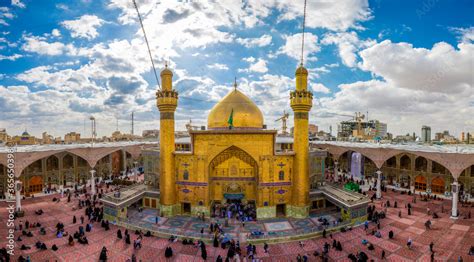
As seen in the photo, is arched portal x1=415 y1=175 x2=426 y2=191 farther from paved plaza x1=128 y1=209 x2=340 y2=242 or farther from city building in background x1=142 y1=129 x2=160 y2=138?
city building in background x1=142 y1=129 x2=160 y2=138

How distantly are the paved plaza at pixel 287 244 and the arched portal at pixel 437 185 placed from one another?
20.5 feet

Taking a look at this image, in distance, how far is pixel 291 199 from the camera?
20.2 metres

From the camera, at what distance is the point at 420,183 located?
28.1 m

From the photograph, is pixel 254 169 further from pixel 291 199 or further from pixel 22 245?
pixel 22 245

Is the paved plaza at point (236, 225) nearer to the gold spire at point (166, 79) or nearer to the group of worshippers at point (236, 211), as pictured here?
the group of worshippers at point (236, 211)

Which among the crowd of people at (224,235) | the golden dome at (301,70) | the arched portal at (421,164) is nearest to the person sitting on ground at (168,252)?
the crowd of people at (224,235)

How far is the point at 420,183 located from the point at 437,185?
5.32 ft

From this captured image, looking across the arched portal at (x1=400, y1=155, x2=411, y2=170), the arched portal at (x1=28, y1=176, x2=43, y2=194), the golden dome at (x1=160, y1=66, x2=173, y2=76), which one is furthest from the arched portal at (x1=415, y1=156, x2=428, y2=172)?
the arched portal at (x1=28, y1=176, x2=43, y2=194)

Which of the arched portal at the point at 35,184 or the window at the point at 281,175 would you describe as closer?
the window at the point at 281,175

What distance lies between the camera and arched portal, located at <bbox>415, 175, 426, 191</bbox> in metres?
27.8

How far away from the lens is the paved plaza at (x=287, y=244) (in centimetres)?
1409

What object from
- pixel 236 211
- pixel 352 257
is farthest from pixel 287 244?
pixel 236 211

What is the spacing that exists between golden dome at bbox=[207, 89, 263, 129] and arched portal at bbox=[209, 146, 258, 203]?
3599 mm

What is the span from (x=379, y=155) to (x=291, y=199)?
12.2 meters
